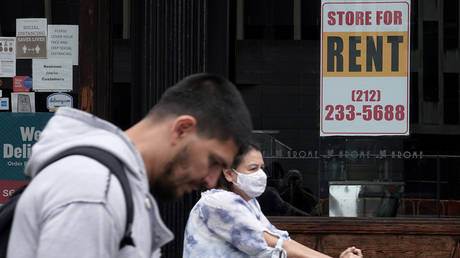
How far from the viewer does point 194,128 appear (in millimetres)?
2119

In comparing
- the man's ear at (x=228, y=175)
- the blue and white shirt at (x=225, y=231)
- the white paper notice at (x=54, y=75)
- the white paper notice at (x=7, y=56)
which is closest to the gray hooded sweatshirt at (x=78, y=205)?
the blue and white shirt at (x=225, y=231)

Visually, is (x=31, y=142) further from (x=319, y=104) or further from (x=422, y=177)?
(x=422, y=177)

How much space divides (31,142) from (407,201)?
2.88m

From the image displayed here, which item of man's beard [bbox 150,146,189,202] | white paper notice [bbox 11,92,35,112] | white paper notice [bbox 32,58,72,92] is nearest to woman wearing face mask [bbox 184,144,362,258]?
man's beard [bbox 150,146,189,202]

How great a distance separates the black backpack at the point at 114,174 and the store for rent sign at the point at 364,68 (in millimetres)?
4629

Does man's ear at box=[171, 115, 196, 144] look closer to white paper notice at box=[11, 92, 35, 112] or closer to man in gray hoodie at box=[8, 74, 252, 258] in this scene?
man in gray hoodie at box=[8, 74, 252, 258]

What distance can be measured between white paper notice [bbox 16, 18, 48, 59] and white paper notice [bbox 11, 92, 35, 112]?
0.96 feet

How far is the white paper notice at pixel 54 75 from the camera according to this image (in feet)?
21.7

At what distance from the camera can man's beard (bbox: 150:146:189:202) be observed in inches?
83.6

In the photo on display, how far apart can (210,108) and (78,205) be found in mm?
466

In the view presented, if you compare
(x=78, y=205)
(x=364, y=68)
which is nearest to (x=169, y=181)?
(x=78, y=205)

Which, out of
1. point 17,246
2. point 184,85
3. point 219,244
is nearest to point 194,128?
point 184,85

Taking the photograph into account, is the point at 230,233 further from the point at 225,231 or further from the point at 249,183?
the point at 249,183

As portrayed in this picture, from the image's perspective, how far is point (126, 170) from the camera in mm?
1985
